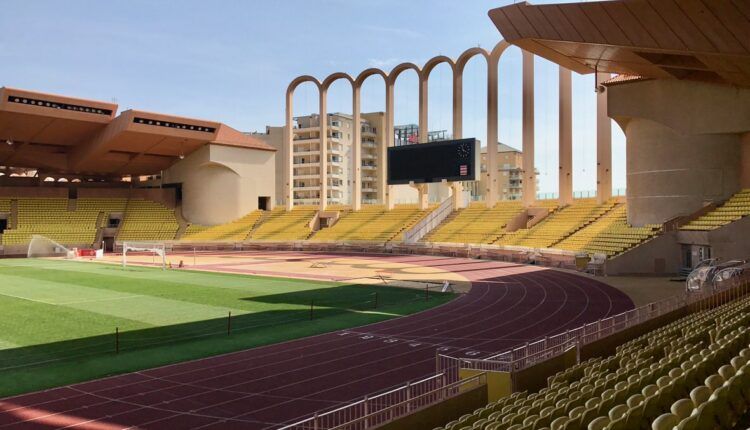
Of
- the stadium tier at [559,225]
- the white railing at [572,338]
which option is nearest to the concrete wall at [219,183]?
the stadium tier at [559,225]

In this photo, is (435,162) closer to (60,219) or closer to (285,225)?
(285,225)

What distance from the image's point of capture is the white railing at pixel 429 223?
5997cm

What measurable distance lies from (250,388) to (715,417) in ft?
34.2

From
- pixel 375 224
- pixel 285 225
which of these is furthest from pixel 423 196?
pixel 285 225

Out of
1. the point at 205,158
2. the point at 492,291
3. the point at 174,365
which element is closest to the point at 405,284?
the point at 492,291

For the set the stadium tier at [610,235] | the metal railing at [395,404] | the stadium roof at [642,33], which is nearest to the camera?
the metal railing at [395,404]

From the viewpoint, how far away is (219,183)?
72062 millimetres

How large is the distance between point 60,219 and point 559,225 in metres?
53.8

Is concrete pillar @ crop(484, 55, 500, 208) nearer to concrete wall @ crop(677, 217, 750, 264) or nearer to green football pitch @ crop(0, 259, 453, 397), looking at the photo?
concrete wall @ crop(677, 217, 750, 264)

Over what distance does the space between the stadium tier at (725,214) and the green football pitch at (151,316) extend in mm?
17173

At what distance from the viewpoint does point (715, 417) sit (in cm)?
675

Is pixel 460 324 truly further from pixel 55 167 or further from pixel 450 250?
pixel 55 167

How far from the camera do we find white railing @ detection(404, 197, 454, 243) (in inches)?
2361

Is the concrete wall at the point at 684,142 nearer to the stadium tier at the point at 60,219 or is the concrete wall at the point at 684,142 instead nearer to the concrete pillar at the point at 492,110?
the concrete pillar at the point at 492,110
